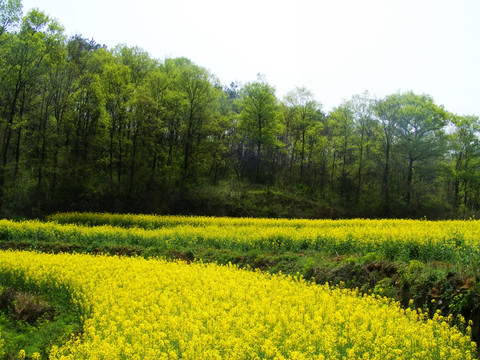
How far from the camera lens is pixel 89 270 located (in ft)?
33.9

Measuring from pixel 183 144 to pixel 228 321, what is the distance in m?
31.5

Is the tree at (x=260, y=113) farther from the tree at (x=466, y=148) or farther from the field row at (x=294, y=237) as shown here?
the tree at (x=466, y=148)

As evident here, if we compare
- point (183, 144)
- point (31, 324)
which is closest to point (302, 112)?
point (183, 144)

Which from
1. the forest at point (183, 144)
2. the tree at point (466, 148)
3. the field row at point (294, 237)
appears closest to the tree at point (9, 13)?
the forest at point (183, 144)

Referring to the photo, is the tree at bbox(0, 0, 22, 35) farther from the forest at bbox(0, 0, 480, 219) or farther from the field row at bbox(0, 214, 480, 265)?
the field row at bbox(0, 214, 480, 265)

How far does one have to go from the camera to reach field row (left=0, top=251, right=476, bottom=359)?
518cm

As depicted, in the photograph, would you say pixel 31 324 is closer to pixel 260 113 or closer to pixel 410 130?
pixel 260 113

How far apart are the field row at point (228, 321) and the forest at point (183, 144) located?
20.7 metres

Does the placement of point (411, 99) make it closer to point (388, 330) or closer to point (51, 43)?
point (51, 43)

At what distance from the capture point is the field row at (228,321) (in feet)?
17.0

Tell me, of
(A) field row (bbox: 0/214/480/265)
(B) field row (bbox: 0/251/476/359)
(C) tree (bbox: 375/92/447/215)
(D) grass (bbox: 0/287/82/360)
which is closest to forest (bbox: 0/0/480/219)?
(C) tree (bbox: 375/92/447/215)

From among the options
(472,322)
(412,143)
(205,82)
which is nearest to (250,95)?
(205,82)

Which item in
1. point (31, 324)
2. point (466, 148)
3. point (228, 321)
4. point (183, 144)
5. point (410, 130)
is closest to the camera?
A: point (228, 321)

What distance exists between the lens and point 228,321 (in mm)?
6035
